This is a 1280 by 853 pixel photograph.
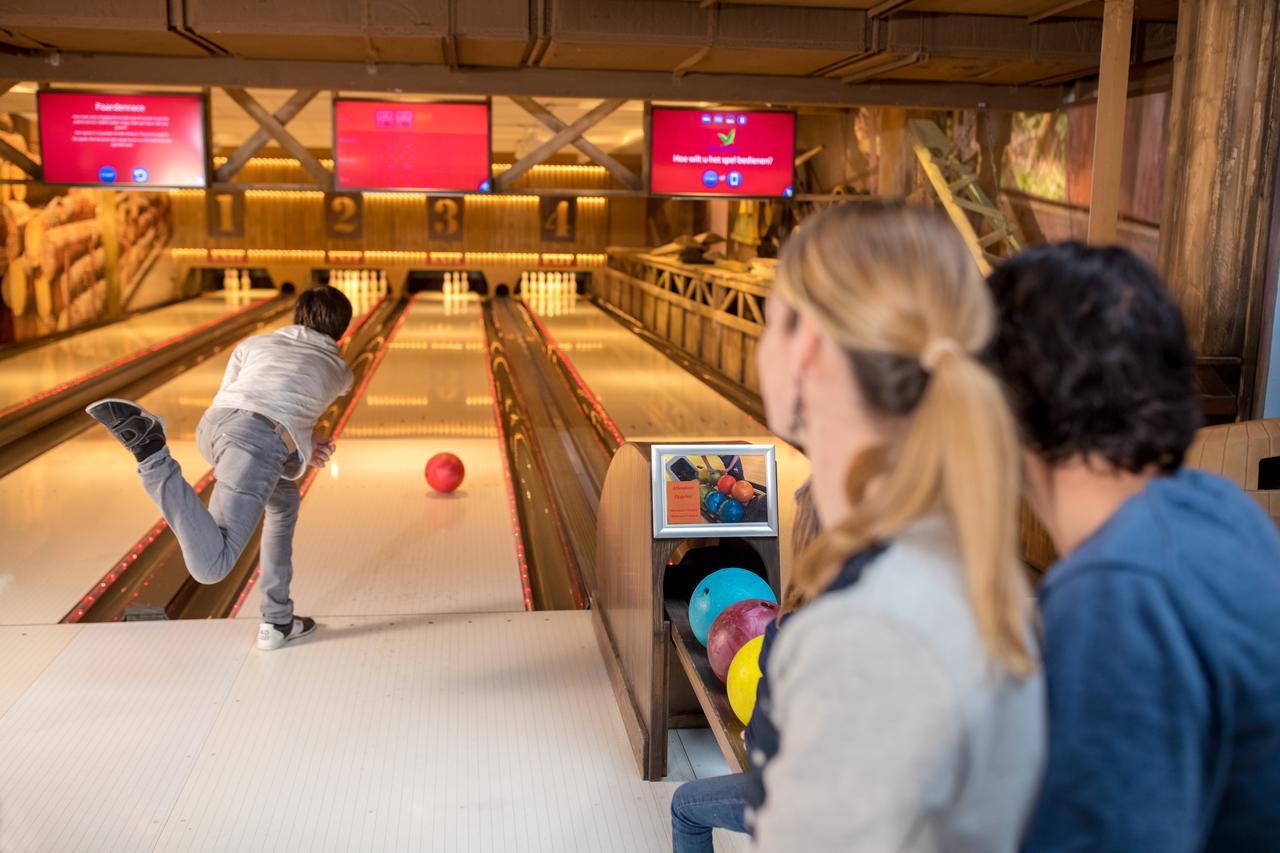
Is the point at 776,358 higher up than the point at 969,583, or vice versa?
the point at 776,358

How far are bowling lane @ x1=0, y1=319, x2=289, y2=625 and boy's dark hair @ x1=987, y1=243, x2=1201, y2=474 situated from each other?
3.52 metres

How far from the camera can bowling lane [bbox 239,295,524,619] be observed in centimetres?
391

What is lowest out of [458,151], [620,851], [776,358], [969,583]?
[620,851]

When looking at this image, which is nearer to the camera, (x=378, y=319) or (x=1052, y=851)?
(x=1052, y=851)

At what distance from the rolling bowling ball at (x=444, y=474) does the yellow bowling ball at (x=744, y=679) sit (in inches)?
128

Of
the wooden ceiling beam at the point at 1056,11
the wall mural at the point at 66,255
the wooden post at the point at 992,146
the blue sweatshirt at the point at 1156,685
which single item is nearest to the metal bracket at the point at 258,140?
the wall mural at the point at 66,255

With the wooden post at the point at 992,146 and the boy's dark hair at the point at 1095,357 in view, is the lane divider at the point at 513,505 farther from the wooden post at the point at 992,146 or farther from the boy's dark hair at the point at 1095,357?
the wooden post at the point at 992,146

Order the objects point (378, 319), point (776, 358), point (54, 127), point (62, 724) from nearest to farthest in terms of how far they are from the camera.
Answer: point (776, 358) < point (62, 724) < point (54, 127) < point (378, 319)

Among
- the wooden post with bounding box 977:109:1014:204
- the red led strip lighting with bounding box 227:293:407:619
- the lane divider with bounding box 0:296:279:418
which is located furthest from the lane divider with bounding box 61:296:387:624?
the wooden post with bounding box 977:109:1014:204

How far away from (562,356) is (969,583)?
9388mm

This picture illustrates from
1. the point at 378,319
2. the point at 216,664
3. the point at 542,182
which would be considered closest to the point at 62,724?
the point at 216,664

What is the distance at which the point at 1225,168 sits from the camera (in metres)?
3.96

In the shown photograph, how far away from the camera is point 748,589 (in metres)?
2.47

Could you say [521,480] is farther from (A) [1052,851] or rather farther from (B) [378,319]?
(B) [378,319]
